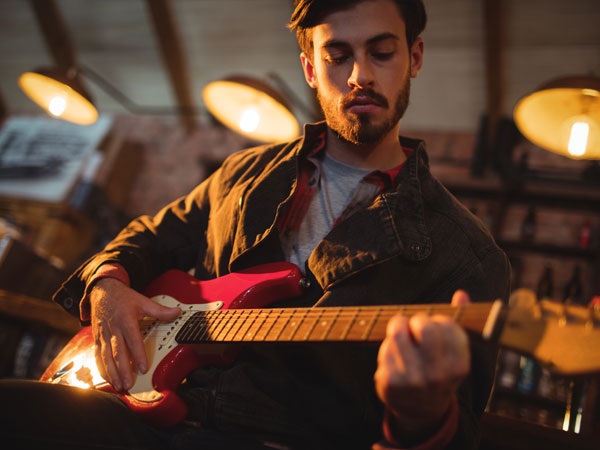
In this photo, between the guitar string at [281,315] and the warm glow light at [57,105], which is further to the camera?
the warm glow light at [57,105]

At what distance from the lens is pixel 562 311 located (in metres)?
0.87

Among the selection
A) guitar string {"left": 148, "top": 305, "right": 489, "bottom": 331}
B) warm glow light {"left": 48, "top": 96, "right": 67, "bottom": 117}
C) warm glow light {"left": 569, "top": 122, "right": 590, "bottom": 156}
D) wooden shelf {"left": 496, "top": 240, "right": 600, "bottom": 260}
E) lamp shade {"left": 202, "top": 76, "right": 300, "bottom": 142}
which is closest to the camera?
guitar string {"left": 148, "top": 305, "right": 489, "bottom": 331}

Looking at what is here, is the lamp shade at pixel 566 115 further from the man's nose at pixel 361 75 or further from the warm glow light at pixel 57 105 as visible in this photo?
the warm glow light at pixel 57 105

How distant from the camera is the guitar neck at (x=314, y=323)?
93cm

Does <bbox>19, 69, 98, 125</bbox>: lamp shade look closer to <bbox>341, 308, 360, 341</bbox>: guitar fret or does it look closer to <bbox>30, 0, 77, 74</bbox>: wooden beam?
<bbox>30, 0, 77, 74</bbox>: wooden beam

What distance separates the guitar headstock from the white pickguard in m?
0.86

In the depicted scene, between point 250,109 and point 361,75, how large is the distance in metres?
2.18

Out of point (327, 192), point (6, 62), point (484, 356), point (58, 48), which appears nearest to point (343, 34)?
point (327, 192)

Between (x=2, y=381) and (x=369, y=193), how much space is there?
3.99 feet

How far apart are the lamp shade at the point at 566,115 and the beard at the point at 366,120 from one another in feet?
4.49

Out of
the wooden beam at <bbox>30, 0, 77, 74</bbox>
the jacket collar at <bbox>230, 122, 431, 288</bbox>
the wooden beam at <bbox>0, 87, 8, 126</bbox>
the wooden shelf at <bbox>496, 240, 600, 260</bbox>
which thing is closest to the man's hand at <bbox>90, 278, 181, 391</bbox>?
the jacket collar at <bbox>230, 122, 431, 288</bbox>

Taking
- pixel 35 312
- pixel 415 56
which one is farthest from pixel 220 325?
pixel 35 312

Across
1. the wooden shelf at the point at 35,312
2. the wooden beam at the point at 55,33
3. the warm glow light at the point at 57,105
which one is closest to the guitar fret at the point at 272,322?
the wooden shelf at the point at 35,312

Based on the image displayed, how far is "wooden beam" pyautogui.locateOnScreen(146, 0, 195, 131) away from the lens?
231 inches
